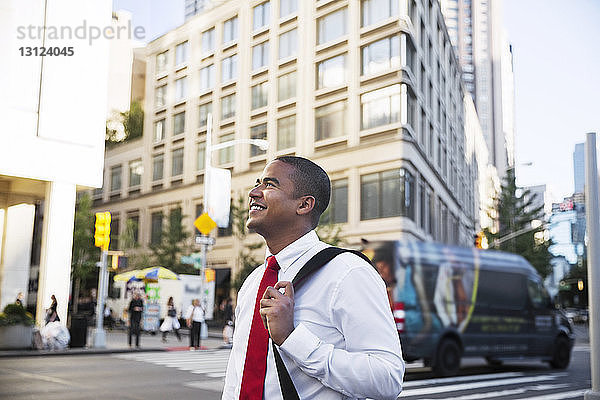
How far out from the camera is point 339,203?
122ft

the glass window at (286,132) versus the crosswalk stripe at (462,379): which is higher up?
the glass window at (286,132)

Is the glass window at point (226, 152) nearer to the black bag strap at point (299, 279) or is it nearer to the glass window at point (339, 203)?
the glass window at point (339, 203)

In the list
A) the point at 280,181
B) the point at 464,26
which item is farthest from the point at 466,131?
the point at 464,26

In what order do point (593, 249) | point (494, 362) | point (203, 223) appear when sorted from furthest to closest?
point (203, 223)
point (494, 362)
point (593, 249)

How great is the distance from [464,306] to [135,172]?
40.6 m

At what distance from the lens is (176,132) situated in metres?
48.7

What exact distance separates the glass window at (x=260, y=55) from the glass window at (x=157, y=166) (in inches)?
440

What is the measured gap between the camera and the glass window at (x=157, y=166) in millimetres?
49531

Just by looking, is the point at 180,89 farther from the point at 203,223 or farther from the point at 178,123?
the point at 203,223

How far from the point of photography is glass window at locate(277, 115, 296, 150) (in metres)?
40.0

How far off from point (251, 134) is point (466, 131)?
32.5m

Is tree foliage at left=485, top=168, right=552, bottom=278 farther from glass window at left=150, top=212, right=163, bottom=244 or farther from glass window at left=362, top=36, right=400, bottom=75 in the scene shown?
glass window at left=150, top=212, right=163, bottom=244

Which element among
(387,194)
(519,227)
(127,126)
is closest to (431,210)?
(387,194)

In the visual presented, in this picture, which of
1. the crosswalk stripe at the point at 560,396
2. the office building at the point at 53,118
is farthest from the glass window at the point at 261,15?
the crosswalk stripe at the point at 560,396
